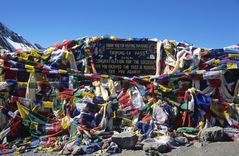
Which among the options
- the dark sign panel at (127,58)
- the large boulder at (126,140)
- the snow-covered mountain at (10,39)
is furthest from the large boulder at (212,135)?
the snow-covered mountain at (10,39)

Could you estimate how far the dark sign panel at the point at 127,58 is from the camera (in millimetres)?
13211

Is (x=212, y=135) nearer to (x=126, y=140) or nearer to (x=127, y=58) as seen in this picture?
(x=126, y=140)

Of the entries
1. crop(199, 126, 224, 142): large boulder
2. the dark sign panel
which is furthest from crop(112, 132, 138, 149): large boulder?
the dark sign panel

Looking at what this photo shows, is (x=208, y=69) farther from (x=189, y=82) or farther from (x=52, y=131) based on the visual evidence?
(x=52, y=131)

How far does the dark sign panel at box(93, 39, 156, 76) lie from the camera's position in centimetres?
1321

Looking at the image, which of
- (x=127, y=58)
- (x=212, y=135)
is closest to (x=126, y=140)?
(x=212, y=135)

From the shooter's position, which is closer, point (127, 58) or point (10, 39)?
point (127, 58)

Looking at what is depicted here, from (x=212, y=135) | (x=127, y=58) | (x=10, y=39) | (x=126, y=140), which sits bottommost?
(x=126, y=140)

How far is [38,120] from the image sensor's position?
12.6 metres

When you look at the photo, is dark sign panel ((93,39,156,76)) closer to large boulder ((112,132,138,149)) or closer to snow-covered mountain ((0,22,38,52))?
large boulder ((112,132,138,149))

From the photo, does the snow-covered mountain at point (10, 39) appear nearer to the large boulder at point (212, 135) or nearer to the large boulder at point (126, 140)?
the large boulder at point (126, 140)

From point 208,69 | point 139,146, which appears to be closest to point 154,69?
point 208,69

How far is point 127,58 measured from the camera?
1323 cm

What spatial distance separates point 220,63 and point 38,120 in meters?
6.04
